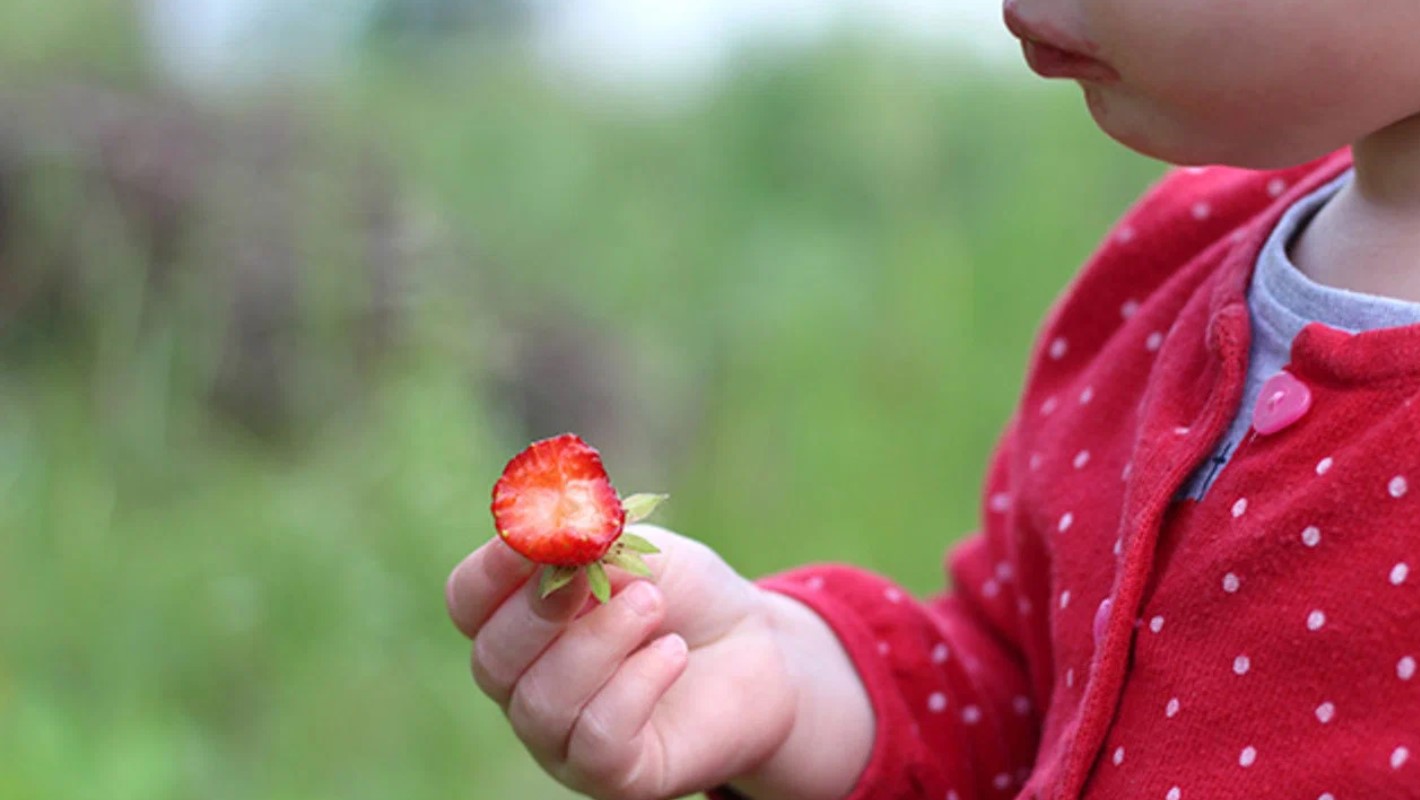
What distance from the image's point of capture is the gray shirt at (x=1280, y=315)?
0.64 metres

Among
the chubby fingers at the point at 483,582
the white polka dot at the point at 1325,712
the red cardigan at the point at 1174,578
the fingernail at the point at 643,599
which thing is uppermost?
the chubby fingers at the point at 483,582

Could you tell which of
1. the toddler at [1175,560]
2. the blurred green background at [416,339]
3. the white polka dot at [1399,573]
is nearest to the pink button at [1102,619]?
the toddler at [1175,560]

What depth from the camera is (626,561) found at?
64 cm

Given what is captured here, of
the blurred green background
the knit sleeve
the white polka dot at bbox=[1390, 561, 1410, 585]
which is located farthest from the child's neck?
the blurred green background

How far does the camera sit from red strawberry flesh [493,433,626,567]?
61cm

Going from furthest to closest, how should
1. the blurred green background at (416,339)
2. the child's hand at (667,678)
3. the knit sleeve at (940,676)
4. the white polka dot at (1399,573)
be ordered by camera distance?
the blurred green background at (416,339) < the knit sleeve at (940,676) < the child's hand at (667,678) < the white polka dot at (1399,573)

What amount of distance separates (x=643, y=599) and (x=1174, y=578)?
0.21 metres

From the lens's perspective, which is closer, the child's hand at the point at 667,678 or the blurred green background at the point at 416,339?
the child's hand at the point at 667,678

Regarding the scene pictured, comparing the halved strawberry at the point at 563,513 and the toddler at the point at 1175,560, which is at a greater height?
the halved strawberry at the point at 563,513

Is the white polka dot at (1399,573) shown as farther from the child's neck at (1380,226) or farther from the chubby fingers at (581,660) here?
the chubby fingers at (581,660)

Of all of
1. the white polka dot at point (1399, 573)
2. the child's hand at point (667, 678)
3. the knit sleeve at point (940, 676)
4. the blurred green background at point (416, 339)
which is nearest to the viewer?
the white polka dot at point (1399, 573)

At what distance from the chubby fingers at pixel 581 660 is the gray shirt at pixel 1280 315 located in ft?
0.74

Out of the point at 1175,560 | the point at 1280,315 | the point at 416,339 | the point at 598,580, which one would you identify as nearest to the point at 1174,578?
the point at 1175,560

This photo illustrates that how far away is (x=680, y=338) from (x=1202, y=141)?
145 centimetres
